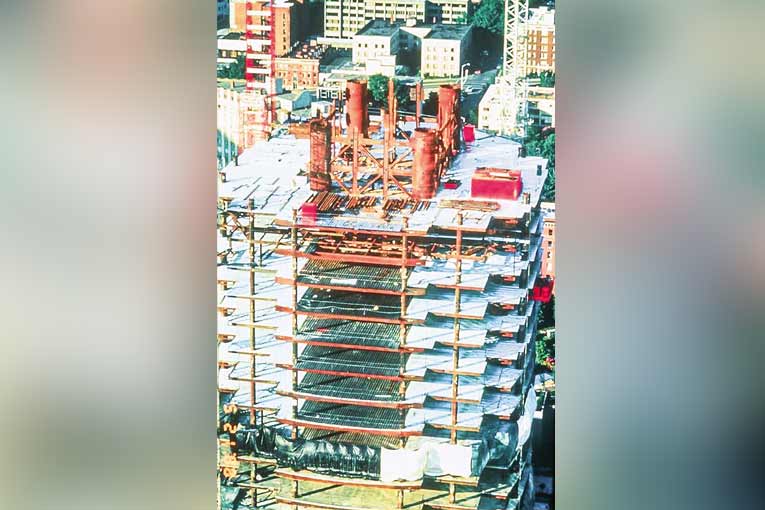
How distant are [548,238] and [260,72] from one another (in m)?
1.11

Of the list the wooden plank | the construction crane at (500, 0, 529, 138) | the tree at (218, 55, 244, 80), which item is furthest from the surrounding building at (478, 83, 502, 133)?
the wooden plank

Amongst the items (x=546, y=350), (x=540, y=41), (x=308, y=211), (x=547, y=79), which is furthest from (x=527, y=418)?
(x=540, y=41)

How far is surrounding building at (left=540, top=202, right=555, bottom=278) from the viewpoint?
4.05 metres

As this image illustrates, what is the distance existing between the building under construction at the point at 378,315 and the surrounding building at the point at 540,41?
28 cm

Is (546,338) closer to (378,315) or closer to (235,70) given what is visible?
(378,315)

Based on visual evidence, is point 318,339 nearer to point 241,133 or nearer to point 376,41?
point 241,133

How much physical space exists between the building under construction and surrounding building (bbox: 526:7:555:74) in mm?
275

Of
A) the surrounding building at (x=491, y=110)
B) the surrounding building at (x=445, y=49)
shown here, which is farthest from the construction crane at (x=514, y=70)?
the surrounding building at (x=445, y=49)

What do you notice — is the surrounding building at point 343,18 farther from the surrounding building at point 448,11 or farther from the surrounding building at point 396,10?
the surrounding building at point 448,11

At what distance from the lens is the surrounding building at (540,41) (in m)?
3.97
